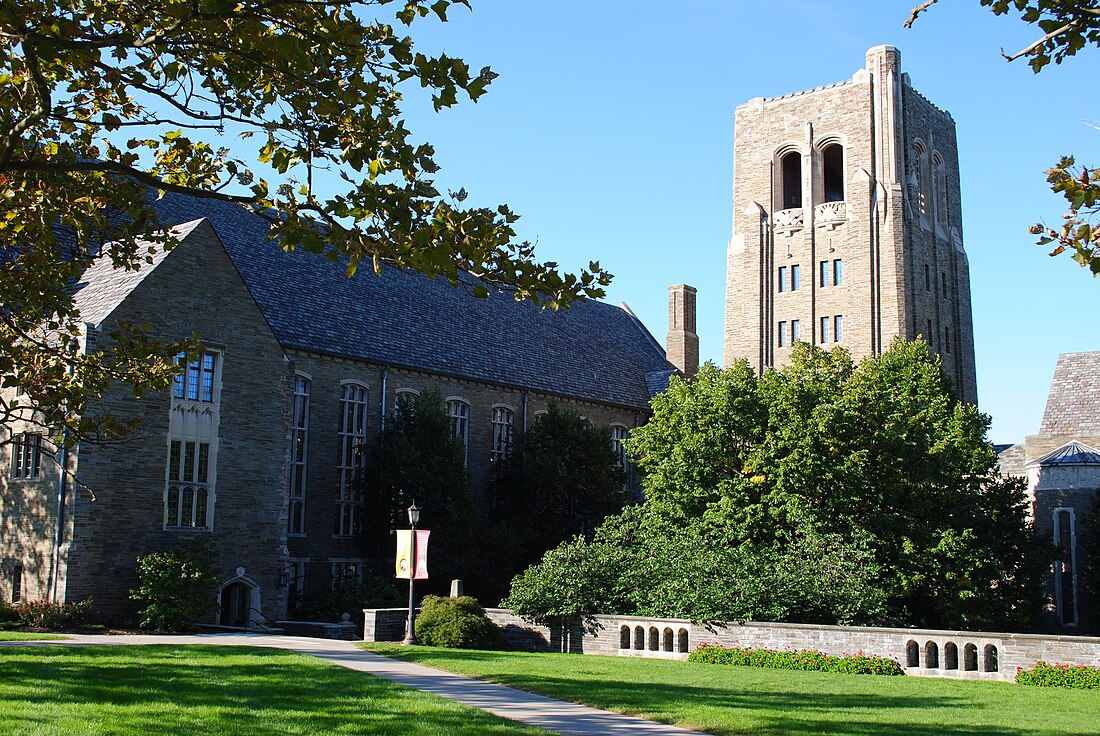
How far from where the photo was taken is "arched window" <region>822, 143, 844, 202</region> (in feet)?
186

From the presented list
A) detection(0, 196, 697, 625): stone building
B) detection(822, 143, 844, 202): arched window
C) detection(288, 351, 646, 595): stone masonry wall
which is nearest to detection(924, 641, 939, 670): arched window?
detection(0, 196, 697, 625): stone building

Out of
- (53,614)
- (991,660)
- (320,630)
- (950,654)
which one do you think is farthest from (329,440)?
(991,660)

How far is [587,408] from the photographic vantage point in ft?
158

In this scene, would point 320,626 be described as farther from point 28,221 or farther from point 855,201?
point 855,201

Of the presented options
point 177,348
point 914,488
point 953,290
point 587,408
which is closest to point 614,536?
point 914,488

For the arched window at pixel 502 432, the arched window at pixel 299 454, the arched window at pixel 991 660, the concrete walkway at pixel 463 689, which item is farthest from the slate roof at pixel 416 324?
the arched window at pixel 991 660

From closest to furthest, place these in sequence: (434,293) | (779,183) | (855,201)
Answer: (434,293)
(855,201)
(779,183)

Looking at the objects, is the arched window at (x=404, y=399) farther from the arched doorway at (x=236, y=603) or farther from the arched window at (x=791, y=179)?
the arched window at (x=791, y=179)

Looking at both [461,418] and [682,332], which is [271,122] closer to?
[461,418]

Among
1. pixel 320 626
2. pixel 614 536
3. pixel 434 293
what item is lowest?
pixel 320 626

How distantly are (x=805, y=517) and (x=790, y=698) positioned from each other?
13221 mm

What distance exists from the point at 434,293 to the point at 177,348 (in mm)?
32428

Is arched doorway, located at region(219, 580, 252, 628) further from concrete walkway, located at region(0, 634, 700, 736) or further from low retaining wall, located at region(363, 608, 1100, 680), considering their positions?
low retaining wall, located at region(363, 608, 1100, 680)

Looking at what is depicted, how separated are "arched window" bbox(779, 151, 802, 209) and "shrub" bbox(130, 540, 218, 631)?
39.1 meters
